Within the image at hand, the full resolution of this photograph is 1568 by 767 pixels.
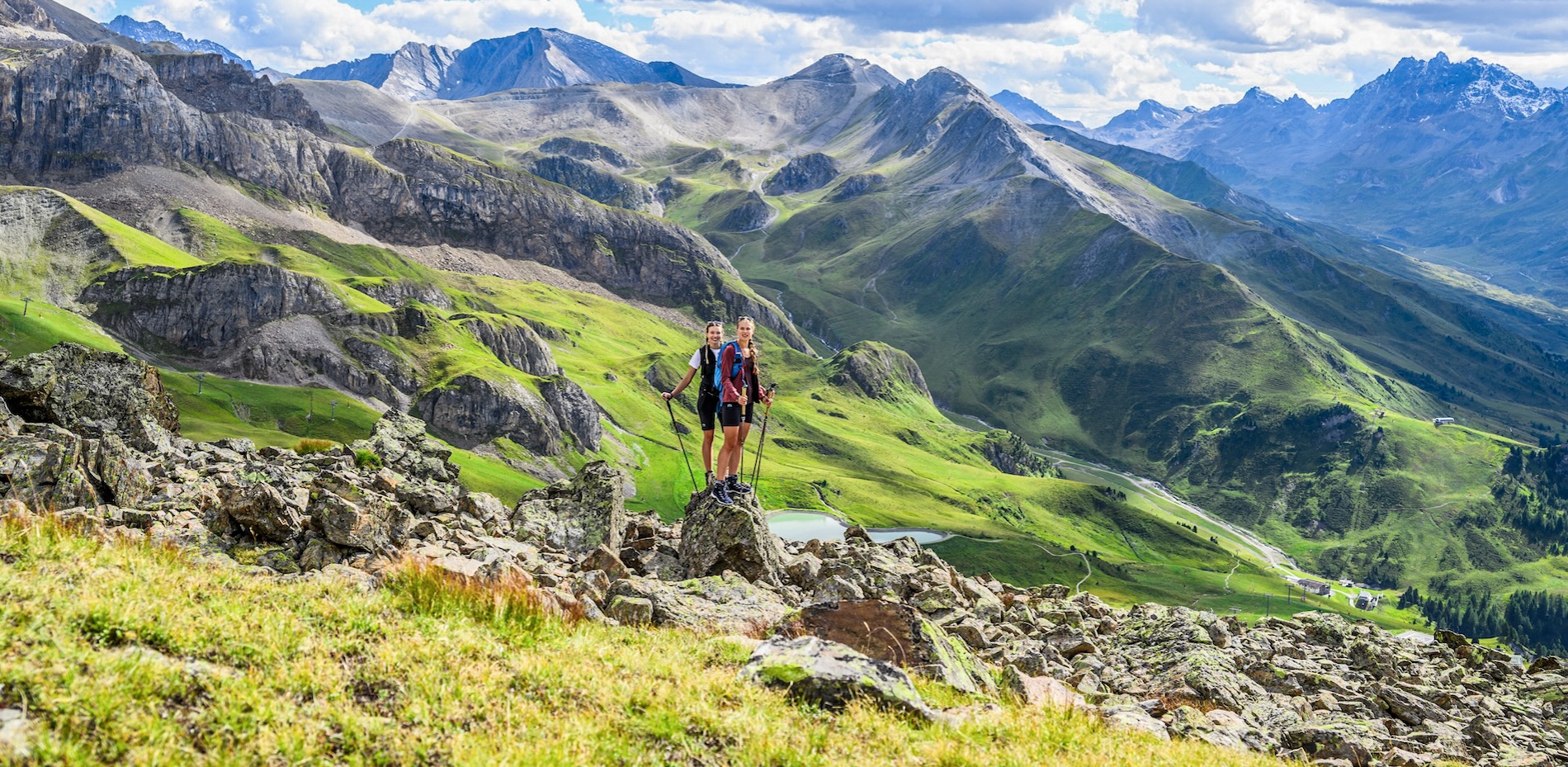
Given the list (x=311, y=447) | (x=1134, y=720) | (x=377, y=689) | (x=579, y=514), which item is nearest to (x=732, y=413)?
(x=579, y=514)

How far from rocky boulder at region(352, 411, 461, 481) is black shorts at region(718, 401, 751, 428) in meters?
18.6

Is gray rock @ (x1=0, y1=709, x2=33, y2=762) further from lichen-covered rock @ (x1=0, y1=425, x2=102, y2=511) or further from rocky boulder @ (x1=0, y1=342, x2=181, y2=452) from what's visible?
rocky boulder @ (x1=0, y1=342, x2=181, y2=452)

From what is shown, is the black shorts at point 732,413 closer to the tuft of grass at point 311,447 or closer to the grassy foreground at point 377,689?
the grassy foreground at point 377,689

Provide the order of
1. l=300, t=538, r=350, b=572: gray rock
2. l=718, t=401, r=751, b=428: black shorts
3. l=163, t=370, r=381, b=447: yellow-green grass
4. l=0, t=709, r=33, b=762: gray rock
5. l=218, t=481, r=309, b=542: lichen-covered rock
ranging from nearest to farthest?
l=0, t=709, r=33, b=762: gray rock
l=300, t=538, r=350, b=572: gray rock
l=218, t=481, r=309, b=542: lichen-covered rock
l=718, t=401, r=751, b=428: black shorts
l=163, t=370, r=381, b=447: yellow-green grass

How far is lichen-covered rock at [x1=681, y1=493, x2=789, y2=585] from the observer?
1078 inches

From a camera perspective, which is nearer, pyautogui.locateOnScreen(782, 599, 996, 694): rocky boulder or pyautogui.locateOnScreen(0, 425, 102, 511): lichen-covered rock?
pyautogui.locateOnScreen(782, 599, 996, 694): rocky boulder

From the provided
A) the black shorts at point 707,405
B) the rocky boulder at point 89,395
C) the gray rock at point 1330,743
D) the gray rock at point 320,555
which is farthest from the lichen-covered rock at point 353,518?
the gray rock at point 1330,743

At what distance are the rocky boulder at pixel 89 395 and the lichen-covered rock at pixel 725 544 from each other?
17623 mm

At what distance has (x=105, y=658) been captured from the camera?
368 inches

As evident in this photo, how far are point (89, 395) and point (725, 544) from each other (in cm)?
2273

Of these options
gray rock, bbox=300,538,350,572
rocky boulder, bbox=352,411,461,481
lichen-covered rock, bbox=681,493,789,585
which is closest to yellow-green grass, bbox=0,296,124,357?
rocky boulder, bbox=352,411,461,481

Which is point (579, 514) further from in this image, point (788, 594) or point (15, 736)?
point (15, 736)

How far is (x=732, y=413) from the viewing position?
85.8 ft

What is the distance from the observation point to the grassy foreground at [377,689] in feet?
29.2
